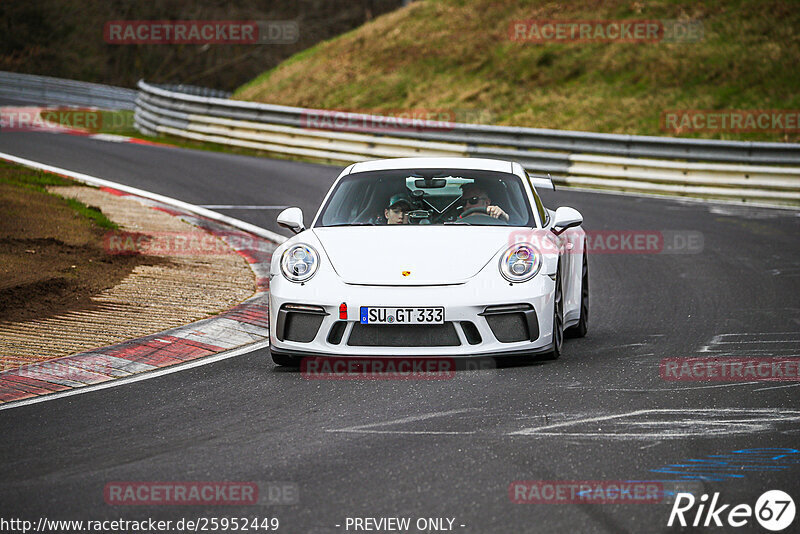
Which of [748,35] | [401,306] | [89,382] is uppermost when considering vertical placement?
[748,35]

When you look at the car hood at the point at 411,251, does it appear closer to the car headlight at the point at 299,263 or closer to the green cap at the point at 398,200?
the car headlight at the point at 299,263

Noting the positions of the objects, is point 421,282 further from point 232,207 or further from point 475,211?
point 232,207

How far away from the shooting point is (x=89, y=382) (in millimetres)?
7074

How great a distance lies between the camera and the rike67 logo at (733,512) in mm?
4332

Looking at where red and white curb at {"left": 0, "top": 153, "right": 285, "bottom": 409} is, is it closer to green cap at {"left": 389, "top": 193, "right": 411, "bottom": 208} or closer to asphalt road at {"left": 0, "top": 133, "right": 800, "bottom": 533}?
asphalt road at {"left": 0, "top": 133, "right": 800, "bottom": 533}

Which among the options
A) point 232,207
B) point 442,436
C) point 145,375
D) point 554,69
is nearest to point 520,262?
point 442,436

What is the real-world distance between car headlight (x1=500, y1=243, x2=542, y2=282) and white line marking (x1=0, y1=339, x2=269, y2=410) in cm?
Answer: 207

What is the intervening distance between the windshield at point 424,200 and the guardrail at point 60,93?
28.6 meters

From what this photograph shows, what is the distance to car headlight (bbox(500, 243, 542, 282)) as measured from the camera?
284 inches

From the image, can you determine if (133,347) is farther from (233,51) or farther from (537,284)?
(233,51)

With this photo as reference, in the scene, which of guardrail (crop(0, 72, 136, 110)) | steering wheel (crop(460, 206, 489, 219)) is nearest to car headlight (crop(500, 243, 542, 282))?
steering wheel (crop(460, 206, 489, 219))

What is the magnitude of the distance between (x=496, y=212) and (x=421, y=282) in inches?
52.7

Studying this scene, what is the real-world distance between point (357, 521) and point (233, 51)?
170ft

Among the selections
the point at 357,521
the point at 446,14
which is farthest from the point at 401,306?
the point at 446,14
